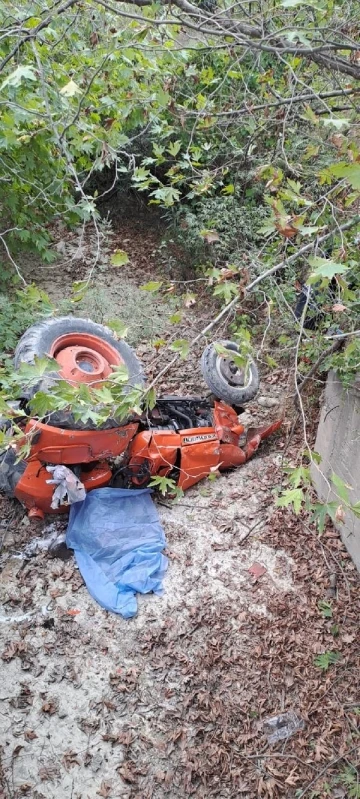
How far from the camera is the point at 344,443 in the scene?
3.68 m

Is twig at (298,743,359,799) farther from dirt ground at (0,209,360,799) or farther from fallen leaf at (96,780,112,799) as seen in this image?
fallen leaf at (96,780,112,799)

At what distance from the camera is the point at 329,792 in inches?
108

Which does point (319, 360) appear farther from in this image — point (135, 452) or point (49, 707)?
point (49, 707)

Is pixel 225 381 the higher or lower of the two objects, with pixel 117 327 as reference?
lower

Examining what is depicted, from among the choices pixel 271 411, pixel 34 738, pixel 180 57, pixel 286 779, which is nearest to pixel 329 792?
pixel 286 779

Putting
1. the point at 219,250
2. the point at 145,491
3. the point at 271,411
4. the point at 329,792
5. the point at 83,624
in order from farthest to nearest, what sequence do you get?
1. the point at 219,250
2. the point at 271,411
3. the point at 145,491
4. the point at 83,624
5. the point at 329,792

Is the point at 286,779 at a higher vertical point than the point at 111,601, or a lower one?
lower

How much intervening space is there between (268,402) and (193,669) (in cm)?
277

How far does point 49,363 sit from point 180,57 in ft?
7.26

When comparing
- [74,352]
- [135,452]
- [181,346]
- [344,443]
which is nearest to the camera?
[181,346]

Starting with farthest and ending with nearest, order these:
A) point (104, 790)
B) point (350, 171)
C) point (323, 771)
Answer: point (323, 771)
point (104, 790)
point (350, 171)

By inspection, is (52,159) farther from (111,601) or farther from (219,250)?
(111,601)

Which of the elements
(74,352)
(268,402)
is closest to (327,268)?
(74,352)

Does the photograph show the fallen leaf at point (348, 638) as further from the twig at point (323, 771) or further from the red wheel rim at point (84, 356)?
the red wheel rim at point (84, 356)
